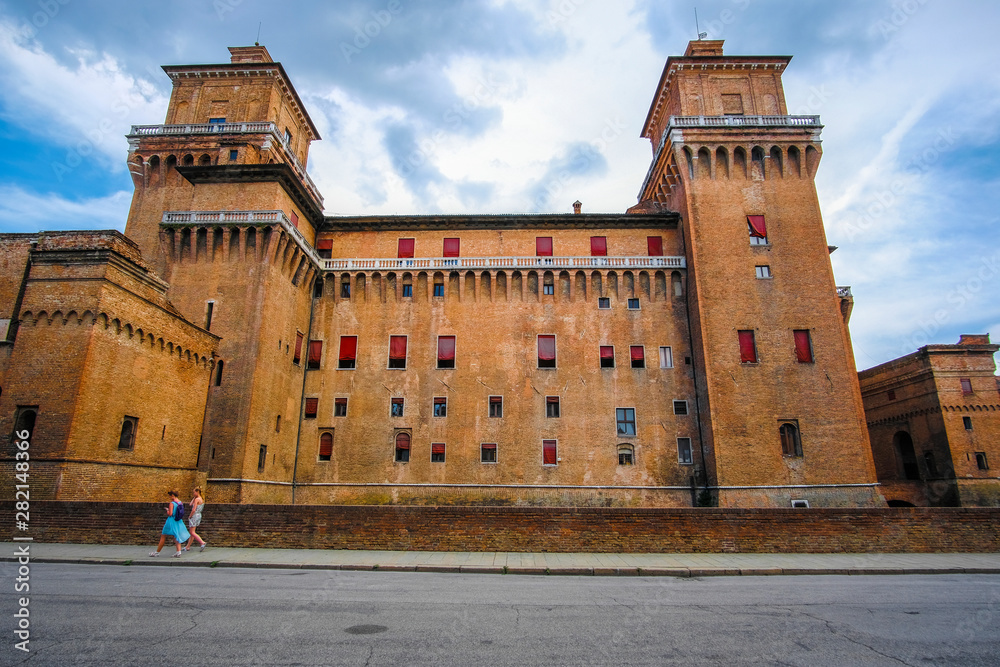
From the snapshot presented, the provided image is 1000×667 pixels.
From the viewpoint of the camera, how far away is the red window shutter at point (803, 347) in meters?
29.6

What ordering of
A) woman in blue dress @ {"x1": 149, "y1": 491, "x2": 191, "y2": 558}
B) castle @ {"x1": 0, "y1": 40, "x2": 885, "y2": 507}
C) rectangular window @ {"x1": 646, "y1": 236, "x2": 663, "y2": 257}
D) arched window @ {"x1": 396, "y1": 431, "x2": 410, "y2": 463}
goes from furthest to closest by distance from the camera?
rectangular window @ {"x1": 646, "y1": 236, "x2": 663, "y2": 257} → arched window @ {"x1": 396, "y1": 431, "x2": 410, "y2": 463} → castle @ {"x1": 0, "y1": 40, "x2": 885, "y2": 507} → woman in blue dress @ {"x1": 149, "y1": 491, "x2": 191, "y2": 558}

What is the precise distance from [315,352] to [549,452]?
15130 mm

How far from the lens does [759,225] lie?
31.7 meters

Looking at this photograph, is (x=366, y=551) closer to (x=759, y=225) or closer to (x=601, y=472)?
(x=601, y=472)

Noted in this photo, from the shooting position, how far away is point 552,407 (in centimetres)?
3141

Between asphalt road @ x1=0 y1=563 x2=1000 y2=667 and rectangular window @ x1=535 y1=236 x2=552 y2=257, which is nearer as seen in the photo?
asphalt road @ x1=0 y1=563 x2=1000 y2=667

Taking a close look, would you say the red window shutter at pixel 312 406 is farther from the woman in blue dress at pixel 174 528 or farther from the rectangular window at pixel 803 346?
the rectangular window at pixel 803 346

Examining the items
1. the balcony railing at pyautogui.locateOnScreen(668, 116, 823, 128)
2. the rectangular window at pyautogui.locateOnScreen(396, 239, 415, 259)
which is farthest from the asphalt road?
the balcony railing at pyautogui.locateOnScreen(668, 116, 823, 128)

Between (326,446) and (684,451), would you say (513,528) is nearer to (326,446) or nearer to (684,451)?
(684,451)

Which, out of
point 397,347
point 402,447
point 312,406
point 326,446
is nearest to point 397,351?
point 397,347

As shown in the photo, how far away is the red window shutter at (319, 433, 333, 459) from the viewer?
31.0 meters

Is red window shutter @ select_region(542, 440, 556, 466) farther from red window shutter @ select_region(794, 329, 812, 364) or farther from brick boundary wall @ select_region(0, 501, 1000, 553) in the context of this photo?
red window shutter @ select_region(794, 329, 812, 364)

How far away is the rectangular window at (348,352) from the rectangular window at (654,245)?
19.1 metres

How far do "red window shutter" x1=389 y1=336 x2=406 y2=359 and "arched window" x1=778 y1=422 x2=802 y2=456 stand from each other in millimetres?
21206
